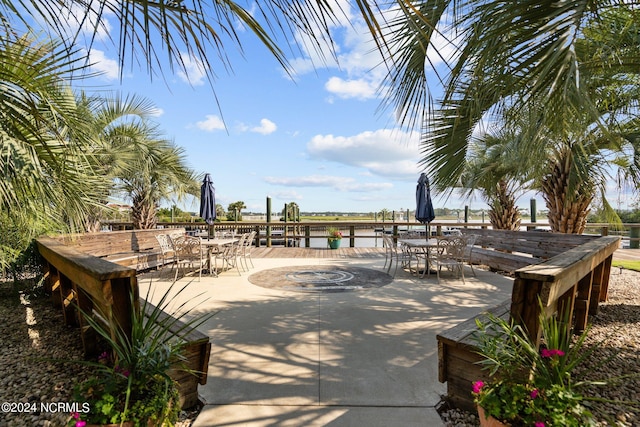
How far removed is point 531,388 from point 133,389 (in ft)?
6.17

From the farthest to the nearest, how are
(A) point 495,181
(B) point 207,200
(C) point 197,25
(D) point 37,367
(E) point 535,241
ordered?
1. (B) point 207,200
2. (A) point 495,181
3. (E) point 535,241
4. (D) point 37,367
5. (C) point 197,25

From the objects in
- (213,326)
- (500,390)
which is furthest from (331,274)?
(500,390)

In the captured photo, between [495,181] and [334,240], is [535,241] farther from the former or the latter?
[334,240]

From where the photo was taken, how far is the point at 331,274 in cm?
614

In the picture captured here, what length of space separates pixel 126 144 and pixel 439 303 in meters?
6.90

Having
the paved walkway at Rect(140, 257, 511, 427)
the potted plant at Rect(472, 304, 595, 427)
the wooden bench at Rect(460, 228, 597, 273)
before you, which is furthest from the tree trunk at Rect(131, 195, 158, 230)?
the potted plant at Rect(472, 304, 595, 427)

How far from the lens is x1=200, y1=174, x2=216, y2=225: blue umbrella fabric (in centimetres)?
722

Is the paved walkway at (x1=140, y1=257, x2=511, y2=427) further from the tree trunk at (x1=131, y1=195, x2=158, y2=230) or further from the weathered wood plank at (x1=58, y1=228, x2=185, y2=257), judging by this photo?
the tree trunk at (x1=131, y1=195, x2=158, y2=230)

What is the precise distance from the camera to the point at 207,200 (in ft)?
23.8

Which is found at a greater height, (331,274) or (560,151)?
(560,151)

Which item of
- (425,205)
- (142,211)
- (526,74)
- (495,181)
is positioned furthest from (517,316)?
(142,211)

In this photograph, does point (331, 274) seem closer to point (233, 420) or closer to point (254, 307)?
point (254, 307)

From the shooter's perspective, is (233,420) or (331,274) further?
(331,274)

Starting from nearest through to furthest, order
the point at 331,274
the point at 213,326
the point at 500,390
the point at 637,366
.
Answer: the point at 500,390
the point at 637,366
the point at 213,326
the point at 331,274
